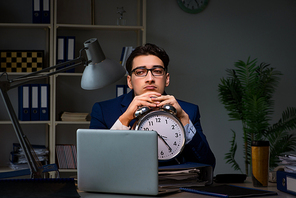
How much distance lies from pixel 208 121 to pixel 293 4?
168cm

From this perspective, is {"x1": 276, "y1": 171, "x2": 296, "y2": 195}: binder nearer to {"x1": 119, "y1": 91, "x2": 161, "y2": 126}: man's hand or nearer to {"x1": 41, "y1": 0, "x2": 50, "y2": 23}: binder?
{"x1": 119, "y1": 91, "x2": 161, "y2": 126}: man's hand

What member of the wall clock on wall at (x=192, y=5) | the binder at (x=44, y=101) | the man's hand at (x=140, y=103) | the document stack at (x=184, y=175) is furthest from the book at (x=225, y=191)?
the wall clock on wall at (x=192, y=5)

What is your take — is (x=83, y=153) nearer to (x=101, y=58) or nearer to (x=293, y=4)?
(x=101, y=58)

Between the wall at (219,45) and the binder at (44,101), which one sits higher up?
the wall at (219,45)

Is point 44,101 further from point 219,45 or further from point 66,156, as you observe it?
point 219,45

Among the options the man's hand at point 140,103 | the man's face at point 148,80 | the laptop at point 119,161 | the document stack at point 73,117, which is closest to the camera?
the laptop at point 119,161

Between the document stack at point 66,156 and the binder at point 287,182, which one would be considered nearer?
the binder at point 287,182

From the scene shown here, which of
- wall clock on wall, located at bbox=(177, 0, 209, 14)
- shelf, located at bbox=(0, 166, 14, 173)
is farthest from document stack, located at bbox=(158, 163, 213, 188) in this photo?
wall clock on wall, located at bbox=(177, 0, 209, 14)

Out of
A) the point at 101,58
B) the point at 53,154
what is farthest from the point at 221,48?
the point at 101,58

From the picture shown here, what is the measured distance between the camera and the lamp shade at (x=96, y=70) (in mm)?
1301

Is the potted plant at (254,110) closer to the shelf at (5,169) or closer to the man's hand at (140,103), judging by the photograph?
the man's hand at (140,103)

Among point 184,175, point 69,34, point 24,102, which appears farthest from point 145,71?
point 69,34

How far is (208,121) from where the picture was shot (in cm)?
356

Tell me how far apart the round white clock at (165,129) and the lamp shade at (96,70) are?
21 cm
